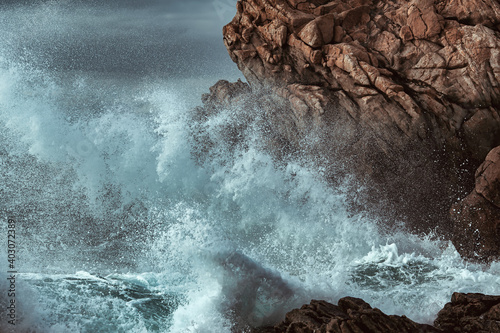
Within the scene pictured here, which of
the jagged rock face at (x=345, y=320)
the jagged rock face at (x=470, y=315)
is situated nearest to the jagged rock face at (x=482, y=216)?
the jagged rock face at (x=470, y=315)

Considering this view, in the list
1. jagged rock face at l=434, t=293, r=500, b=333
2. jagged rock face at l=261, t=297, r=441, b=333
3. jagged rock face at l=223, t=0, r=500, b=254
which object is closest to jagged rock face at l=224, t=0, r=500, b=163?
jagged rock face at l=223, t=0, r=500, b=254

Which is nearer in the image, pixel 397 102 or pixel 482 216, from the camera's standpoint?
pixel 482 216

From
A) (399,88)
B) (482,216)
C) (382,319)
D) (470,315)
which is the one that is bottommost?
(470,315)

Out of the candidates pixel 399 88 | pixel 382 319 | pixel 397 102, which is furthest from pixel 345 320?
pixel 399 88

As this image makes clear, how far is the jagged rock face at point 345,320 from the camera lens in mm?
7090

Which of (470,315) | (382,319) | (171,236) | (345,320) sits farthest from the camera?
(171,236)

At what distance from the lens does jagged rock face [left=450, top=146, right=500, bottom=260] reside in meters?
11.7

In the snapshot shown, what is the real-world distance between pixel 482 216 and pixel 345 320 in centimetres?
736

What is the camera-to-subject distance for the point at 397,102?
13.9 metres

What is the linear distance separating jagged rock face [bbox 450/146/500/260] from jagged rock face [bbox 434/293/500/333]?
4.73 metres

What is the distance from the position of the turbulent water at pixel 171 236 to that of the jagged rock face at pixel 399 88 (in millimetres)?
1716

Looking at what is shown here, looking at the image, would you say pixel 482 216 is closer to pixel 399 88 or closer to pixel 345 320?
pixel 399 88

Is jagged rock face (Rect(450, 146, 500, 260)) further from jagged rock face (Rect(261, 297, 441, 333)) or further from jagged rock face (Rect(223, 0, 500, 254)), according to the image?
jagged rock face (Rect(261, 297, 441, 333))

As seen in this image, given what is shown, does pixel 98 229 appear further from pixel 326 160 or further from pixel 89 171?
pixel 326 160
